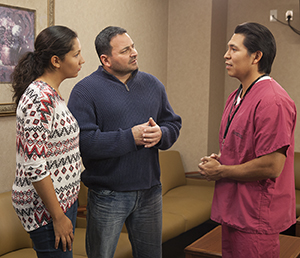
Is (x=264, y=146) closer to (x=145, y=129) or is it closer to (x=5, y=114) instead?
(x=145, y=129)

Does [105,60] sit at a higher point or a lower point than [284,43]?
lower

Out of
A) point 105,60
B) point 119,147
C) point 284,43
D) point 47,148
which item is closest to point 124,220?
point 119,147

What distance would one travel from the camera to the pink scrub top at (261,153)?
5.54 ft

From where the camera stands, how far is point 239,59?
6.05ft

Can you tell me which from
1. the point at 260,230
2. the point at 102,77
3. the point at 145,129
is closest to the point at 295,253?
the point at 260,230

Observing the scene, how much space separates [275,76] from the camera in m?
4.68

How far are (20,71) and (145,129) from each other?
622mm

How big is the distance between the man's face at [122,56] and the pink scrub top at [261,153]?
58cm

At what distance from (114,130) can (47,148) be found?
1.64 ft

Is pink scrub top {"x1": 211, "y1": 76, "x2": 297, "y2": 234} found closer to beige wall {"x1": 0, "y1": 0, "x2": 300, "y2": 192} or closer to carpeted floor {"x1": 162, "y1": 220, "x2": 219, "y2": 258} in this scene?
carpeted floor {"x1": 162, "y1": 220, "x2": 219, "y2": 258}

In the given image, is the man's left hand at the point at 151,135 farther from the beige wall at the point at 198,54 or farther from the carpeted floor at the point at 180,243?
the beige wall at the point at 198,54

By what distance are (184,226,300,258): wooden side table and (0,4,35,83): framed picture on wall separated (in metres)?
1.70

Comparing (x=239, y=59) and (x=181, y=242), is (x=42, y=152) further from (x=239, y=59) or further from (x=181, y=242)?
(x=181, y=242)

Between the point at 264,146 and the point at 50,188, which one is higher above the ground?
the point at 264,146
